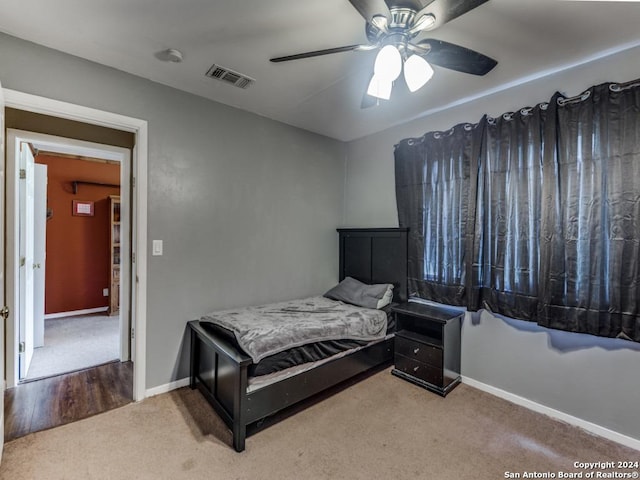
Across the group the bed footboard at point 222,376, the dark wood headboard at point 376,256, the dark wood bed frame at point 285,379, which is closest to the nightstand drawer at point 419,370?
the dark wood bed frame at point 285,379

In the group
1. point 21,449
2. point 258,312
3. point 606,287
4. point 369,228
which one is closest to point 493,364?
point 606,287

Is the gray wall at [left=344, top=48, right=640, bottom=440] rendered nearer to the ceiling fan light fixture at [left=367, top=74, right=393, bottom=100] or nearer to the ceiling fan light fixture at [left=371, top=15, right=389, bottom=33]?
the ceiling fan light fixture at [left=367, top=74, right=393, bottom=100]

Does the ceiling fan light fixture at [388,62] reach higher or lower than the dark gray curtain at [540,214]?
higher

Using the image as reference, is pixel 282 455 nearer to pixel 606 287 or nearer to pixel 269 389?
pixel 269 389

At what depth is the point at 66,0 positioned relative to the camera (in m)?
1.60

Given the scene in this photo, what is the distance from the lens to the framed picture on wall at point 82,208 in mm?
4668

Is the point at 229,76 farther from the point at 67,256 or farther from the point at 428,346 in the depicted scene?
the point at 67,256

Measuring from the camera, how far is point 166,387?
2514mm

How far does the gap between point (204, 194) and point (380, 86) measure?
5.80ft

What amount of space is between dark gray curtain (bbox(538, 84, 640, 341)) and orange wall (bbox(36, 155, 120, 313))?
5751mm

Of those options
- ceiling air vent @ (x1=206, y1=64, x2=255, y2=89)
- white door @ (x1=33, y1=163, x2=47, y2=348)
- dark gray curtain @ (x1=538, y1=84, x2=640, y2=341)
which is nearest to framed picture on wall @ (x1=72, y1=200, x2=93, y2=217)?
white door @ (x1=33, y1=163, x2=47, y2=348)

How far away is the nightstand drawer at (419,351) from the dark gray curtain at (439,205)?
462 mm

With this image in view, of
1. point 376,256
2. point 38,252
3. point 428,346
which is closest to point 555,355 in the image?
point 428,346

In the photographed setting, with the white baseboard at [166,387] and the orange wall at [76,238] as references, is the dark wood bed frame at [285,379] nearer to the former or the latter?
the white baseboard at [166,387]
